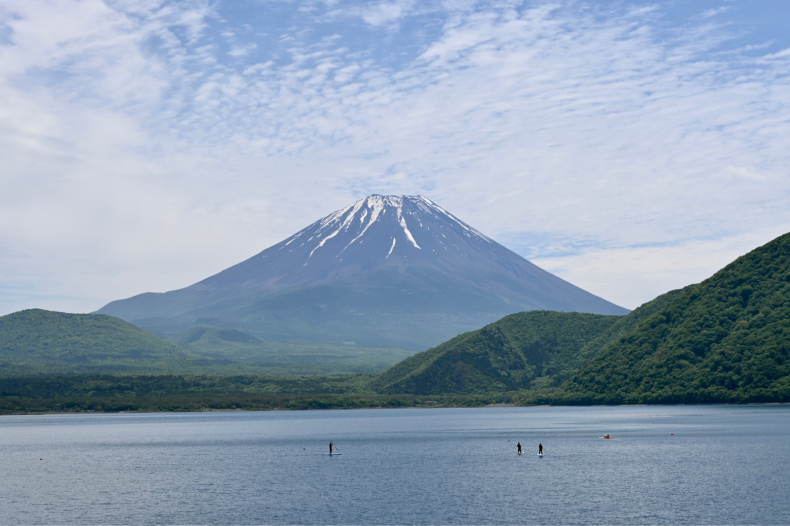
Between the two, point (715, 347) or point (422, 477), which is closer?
point (422, 477)

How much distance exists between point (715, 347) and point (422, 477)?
107m

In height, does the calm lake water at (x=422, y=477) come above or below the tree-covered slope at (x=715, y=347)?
below

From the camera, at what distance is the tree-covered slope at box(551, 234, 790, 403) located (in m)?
154

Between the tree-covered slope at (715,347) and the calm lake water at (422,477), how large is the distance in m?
15.6

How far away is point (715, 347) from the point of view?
16475cm

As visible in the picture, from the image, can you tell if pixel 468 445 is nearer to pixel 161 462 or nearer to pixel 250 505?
pixel 161 462

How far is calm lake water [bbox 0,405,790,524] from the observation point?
60.7 m

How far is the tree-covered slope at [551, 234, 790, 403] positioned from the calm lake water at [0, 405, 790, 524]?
15.6 m

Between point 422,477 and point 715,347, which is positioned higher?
point 715,347

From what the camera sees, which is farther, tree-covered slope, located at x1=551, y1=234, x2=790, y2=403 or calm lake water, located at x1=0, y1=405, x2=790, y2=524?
tree-covered slope, located at x1=551, y1=234, x2=790, y2=403

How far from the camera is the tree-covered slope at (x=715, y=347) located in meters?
154

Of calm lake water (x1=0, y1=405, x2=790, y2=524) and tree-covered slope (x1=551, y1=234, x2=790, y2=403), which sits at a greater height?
tree-covered slope (x1=551, y1=234, x2=790, y2=403)

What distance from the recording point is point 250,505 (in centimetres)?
6656

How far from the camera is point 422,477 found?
266 feet
